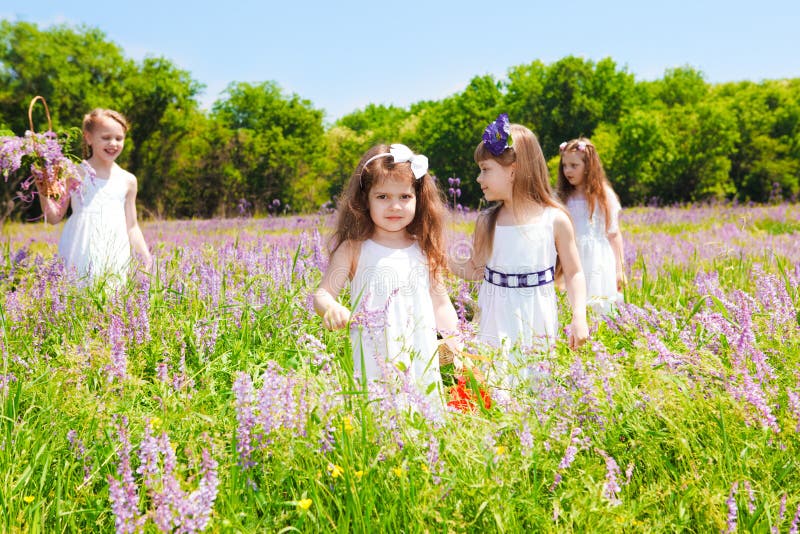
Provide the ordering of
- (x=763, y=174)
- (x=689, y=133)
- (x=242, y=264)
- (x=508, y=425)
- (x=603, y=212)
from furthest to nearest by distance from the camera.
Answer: (x=763, y=174) → (x=689, y=133) → (x=603, y=212) → (x=242, y=264) → (x=508, y=425)

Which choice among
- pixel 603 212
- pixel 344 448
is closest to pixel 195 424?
pixel 344 448

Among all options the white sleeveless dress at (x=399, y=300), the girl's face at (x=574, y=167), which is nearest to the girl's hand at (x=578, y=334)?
the white sleeveless dress at (x=399, y=300)

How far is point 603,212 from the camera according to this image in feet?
16.8

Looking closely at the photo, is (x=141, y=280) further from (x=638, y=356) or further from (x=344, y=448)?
(x=638, y=356)

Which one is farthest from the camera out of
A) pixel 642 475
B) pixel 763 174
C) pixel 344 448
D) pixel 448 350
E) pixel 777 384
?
pixel 763 174

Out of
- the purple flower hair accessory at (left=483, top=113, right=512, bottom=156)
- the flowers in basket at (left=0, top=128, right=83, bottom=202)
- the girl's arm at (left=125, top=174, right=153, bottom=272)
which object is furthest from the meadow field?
the girl's arm at (left=125, top=174, right=153, bottom=272)

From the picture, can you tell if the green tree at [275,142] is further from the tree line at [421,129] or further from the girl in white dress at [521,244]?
the girl in white dress at [521,244]

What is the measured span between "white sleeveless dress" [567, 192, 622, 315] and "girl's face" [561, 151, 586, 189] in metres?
0.15

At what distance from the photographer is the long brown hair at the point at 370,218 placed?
311 centimetres

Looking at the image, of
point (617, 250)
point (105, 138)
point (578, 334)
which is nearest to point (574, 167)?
point (617, 250)

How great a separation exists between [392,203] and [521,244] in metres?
0.84

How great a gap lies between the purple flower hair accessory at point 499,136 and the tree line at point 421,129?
21.4m

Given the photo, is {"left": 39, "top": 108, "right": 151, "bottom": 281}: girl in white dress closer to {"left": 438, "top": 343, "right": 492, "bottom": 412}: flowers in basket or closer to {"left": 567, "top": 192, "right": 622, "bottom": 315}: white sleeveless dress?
{"left": 438, "top": 343, "right": 492, "bottom": 412}: flowers in basket

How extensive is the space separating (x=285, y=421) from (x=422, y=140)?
1435 inches
